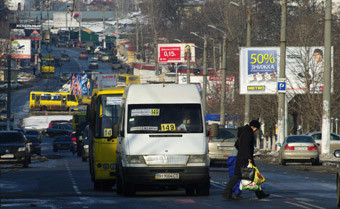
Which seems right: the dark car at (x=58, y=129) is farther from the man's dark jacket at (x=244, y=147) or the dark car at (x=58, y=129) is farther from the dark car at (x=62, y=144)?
the man's dark jacket at (x=244, y=147)

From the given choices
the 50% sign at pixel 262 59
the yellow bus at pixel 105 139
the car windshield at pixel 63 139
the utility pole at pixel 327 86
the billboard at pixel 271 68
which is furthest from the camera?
the car windshield at pixel 63 139

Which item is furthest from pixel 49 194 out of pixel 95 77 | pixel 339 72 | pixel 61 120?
pixel 95 77

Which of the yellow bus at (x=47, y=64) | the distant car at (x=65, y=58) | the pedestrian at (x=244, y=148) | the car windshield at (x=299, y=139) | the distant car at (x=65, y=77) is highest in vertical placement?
the distant car at (x=65, y=58)

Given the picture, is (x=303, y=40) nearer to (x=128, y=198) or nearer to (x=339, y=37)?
(x=339, y=37)

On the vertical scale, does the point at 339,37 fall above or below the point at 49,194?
above

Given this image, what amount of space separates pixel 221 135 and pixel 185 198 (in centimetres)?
1727

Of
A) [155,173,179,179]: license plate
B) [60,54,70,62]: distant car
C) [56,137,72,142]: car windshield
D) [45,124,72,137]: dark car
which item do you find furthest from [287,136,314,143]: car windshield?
[60,54,70,62]: distant car

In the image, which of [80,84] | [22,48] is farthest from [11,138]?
[22,48]

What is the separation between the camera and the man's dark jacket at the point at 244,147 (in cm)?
1881

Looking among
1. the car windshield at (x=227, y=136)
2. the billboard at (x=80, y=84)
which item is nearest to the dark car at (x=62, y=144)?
the car windshield at (x=227, y=136)

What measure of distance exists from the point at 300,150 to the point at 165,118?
20209 mm

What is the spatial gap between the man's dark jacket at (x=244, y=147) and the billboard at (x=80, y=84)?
110 meters

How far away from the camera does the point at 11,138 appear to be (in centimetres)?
4197

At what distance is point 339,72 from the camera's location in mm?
59594
